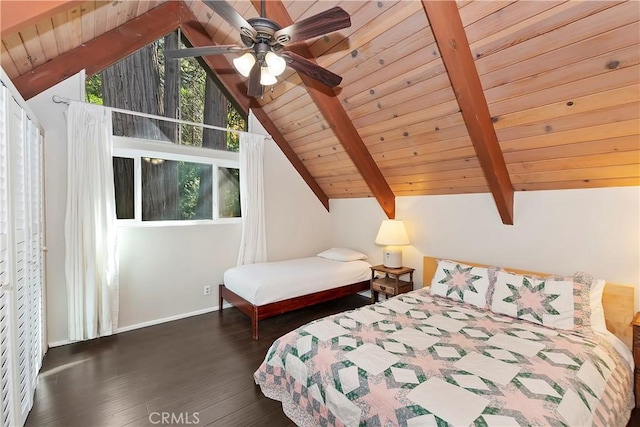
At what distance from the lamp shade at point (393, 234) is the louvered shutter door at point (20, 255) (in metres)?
3.20

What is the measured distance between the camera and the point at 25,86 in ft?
8.21

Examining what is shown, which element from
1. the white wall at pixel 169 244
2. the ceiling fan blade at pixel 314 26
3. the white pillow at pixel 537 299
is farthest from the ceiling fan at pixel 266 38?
the white pillow at pixel 537 299

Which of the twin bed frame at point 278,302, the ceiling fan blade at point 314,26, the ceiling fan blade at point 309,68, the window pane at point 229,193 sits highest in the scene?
the ceiling fan blade at point 314,26

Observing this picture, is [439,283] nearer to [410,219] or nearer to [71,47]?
[410,219]

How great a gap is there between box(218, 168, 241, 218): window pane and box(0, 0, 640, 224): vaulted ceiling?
3.58ft

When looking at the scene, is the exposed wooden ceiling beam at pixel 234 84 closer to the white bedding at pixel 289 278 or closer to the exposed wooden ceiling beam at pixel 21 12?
the white bedding at pixel 289 278

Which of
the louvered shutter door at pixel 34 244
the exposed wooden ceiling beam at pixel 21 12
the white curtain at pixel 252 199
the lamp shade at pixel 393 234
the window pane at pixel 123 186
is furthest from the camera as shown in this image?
the white curtain at pixel 252 199

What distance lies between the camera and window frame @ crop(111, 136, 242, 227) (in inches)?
122

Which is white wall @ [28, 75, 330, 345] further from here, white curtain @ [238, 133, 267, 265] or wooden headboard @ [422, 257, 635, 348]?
wooden headboard @ [422, 257, 635, 348]

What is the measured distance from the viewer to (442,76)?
2.29m

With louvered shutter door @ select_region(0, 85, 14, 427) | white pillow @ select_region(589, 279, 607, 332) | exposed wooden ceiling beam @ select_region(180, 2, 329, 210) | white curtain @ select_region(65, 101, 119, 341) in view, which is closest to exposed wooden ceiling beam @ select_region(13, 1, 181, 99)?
exposed wooden ceiling beam @ select_region(180, 2, 329, 210)

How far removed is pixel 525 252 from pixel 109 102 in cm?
445

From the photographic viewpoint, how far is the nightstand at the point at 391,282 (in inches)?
138

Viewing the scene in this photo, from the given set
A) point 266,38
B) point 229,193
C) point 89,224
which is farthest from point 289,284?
point 266,38
